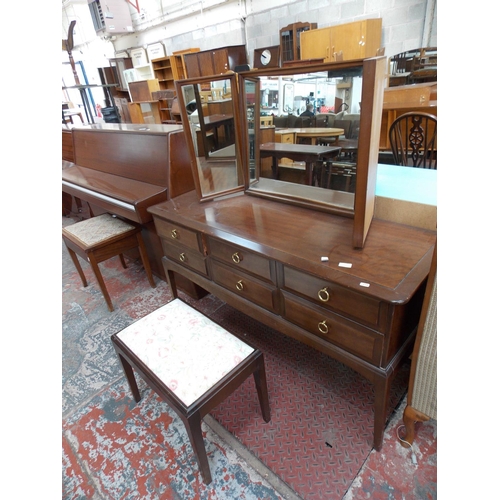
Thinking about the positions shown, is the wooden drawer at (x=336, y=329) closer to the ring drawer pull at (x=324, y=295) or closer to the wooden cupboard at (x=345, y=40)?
the ring drawer pull at (x=324, y=295)

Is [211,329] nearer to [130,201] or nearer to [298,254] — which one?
[298,254]

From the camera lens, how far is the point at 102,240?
2139 mm

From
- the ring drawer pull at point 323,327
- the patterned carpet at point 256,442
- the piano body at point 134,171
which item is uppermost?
the piano body at point 134,171

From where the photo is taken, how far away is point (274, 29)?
493 cm

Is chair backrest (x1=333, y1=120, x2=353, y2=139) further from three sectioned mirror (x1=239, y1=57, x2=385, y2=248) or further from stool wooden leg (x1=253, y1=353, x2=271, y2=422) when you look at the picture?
stool wooden leg (x1=253, y1=353, x2=271, y2=422)

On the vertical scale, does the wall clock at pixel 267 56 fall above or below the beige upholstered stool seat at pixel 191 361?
above

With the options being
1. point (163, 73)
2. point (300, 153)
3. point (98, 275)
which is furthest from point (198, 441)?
point (163, 73)

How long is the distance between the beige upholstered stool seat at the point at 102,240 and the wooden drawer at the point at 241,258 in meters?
1.08

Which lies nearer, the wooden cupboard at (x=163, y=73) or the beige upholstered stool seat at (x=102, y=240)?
the beige upholstered stool seat at (x=102, y=240)

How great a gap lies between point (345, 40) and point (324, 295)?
14.6 feet

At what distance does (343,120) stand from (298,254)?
21.7 inches

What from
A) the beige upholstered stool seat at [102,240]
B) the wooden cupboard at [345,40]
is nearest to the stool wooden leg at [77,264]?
the beige upholstered stool seat at [102,240]

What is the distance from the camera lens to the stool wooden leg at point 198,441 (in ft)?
3.27
